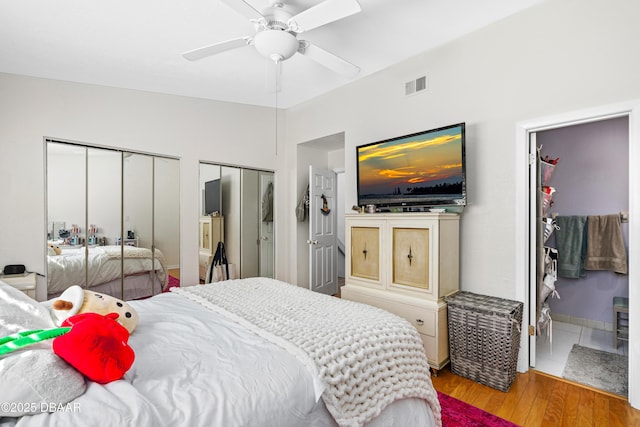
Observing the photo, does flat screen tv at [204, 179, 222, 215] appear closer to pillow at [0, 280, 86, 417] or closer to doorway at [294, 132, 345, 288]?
doorway at [294, 132, 345, 288]

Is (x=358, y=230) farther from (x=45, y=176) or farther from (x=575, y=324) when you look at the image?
(x=45, y=176)

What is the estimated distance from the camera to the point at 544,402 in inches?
82.7

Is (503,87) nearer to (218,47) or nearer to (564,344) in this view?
(218,47)

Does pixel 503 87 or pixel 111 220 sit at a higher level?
pixel 503 87

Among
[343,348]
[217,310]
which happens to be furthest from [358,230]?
[343,348]

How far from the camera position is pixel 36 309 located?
1374 millimetres

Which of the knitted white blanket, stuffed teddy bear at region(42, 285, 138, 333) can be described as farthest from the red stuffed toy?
the knitted white blanket

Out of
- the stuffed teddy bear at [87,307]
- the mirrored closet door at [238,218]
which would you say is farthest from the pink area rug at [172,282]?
the stuffed teddy bear at [87,307]

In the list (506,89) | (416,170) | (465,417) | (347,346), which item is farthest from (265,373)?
(506,89)

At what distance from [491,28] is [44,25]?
3348 millimetres

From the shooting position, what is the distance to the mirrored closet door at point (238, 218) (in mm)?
3855

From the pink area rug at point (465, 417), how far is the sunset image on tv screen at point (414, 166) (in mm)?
1518

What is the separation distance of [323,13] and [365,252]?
1973mm

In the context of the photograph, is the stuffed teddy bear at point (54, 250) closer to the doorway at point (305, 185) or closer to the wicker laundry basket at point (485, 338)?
the doorway at point (305, 185)
